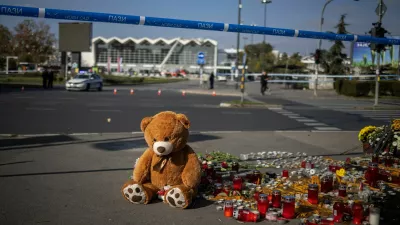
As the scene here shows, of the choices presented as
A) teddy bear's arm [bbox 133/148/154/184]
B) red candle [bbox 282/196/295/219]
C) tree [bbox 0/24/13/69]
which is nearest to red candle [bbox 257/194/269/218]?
red candle [bbox 282/196/295/219]

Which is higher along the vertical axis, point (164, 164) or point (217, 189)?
point (164, 164)

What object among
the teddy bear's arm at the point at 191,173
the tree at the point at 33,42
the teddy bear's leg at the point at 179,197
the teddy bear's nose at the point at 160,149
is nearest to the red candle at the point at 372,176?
the teddy bear's arm at the point at 191,173

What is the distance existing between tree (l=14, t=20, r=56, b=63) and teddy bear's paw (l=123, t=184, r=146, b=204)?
54.1 metres

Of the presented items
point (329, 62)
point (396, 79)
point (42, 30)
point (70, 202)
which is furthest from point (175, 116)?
point (42, 30)

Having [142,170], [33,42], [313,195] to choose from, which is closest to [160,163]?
[142,170]

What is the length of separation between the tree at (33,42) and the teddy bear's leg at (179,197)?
179ft

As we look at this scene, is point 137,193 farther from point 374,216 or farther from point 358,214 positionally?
point 374,216

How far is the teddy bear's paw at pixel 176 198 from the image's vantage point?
18.7 feet

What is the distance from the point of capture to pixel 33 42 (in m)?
63.5

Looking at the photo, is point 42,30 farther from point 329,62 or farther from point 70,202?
point 70,202

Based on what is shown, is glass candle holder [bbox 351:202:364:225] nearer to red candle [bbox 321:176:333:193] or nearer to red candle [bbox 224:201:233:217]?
red candle [bbox 321:176:333:193]

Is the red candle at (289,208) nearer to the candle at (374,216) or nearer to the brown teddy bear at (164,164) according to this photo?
the candle at (374,216)

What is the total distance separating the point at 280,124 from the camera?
639 inches

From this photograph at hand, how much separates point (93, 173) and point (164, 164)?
2068 millimetres
